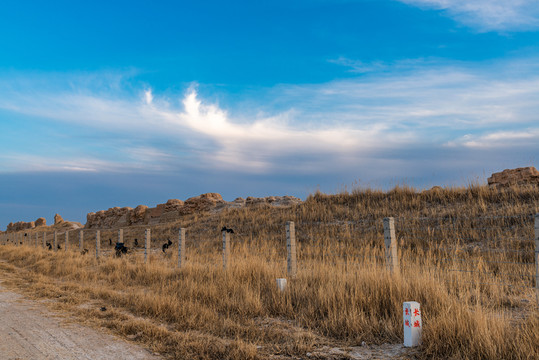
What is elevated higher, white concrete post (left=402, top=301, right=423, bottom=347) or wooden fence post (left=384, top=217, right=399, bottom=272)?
wooden fence post (left=384, top=217, right=399, bottom=272)

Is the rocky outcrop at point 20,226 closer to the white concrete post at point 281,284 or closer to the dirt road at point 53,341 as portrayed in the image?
the dirt road at point 53,341

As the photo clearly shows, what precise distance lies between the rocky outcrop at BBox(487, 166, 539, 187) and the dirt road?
869 inches

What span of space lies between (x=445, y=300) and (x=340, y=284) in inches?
79.0

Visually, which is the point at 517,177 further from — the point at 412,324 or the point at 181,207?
the point at 181,207

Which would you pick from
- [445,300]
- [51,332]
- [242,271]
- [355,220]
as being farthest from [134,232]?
[445,300]

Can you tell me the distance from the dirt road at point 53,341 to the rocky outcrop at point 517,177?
72.4 ft

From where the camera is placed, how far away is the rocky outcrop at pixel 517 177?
22.1 meters

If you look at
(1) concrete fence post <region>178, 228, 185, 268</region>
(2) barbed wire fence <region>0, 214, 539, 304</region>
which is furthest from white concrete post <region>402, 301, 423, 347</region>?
(1) concrete fence post <region>178, 228, 185, 268</region>

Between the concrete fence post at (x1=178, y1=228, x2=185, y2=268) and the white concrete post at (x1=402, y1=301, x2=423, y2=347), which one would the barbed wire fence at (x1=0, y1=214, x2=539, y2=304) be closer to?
the concrete fence post at (x1=178, y1=228, x2=185, y2=268)

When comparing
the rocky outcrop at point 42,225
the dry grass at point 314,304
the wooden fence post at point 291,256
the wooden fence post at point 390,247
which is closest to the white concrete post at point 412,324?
the dry grass at point 314,304

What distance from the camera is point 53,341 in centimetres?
573

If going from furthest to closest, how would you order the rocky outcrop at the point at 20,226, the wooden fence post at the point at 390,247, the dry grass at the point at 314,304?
the rocky outcrop at the point at 20,226 < the wooden fence post at the point at 390,247 < the dry grass at the point at 314,304

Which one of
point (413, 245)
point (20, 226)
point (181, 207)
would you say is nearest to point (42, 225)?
point (20, 226)

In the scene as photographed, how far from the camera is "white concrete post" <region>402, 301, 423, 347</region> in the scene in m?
5.03
